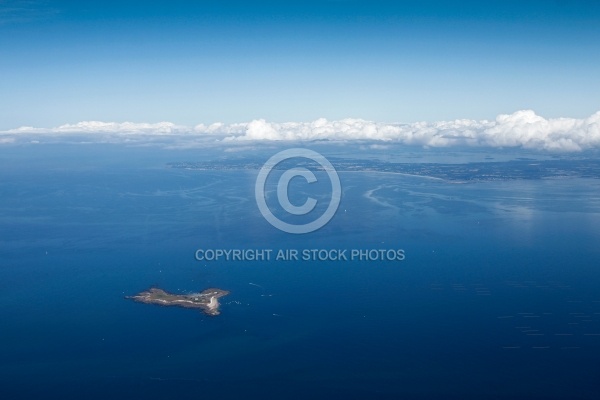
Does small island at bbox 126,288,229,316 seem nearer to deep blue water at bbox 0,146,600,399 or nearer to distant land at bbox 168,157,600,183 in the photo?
deep blue water at bbox 0,146,600,399

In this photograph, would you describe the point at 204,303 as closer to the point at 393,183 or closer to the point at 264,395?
the point at 264,395

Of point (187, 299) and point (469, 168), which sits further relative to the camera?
point (469, 168)

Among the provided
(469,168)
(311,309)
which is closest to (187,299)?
(311,309)

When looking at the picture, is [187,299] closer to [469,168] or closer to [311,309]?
[311,309]

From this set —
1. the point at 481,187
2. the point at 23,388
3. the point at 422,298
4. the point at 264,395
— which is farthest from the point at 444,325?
the point at 481,187

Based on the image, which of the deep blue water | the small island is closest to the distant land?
the deep blue water

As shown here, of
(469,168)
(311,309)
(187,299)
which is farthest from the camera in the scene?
(469,168)
